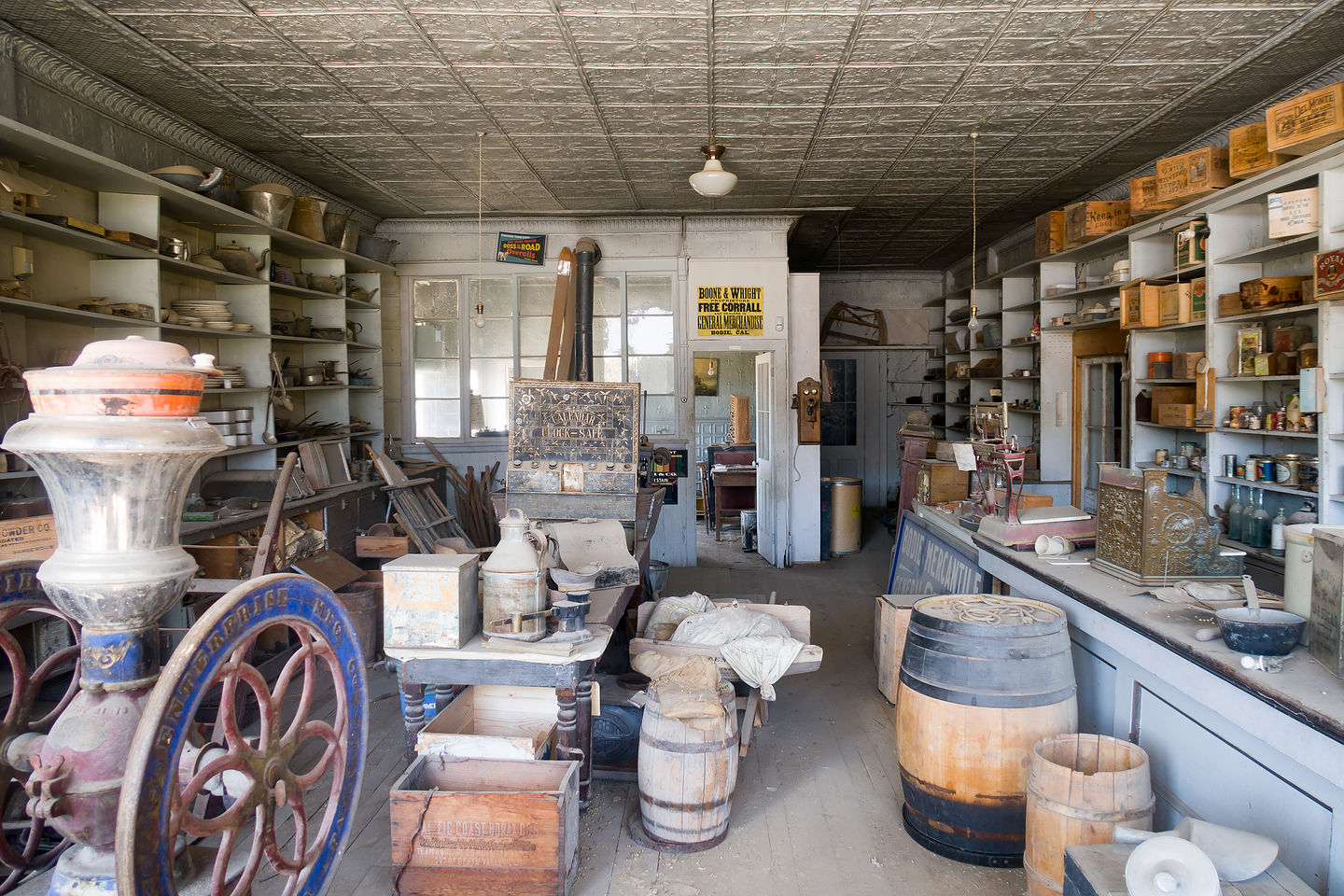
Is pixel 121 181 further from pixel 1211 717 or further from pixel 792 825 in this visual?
pixel 1211 717

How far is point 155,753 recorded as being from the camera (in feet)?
4.84

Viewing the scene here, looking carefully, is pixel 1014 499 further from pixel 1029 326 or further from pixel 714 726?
pixel 1029 326

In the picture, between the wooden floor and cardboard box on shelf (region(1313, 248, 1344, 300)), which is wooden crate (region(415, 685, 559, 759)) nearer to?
the wooden floor

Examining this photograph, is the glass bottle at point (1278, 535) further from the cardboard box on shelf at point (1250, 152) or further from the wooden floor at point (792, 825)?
the wooden floor at point (792, 825)

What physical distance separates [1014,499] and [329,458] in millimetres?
4839

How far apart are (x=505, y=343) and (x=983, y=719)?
619cm

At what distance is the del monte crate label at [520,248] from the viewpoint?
7699mm

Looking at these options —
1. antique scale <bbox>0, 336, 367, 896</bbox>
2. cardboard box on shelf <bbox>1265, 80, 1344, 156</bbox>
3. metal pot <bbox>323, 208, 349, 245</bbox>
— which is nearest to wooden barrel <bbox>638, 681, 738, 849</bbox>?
antique scale <bbox>0, 336, 367, 896</bbox>

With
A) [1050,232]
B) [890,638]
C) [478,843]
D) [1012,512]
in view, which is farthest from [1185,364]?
[478,843]

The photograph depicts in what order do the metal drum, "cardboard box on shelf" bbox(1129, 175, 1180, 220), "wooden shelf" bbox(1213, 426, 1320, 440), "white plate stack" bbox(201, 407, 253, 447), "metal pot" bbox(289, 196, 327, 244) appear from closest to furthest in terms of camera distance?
"wooden shelf" bbox(1213, 426, 1320, 440)
"white plate stack" bbox(201, 407, 253, 447)
"cardboard box on shelf" bbox(1129, 175, 1180, 220)
"metal pot" bbox(289, 196, 327, 244)
the metal drum

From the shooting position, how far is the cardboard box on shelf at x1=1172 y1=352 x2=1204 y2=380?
17.1 feet

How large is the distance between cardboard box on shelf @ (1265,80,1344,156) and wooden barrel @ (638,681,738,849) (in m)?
3.94

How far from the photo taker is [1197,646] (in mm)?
2268

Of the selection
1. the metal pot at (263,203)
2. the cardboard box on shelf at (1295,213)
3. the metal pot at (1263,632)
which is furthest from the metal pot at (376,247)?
the metal pot at (1263,632)
